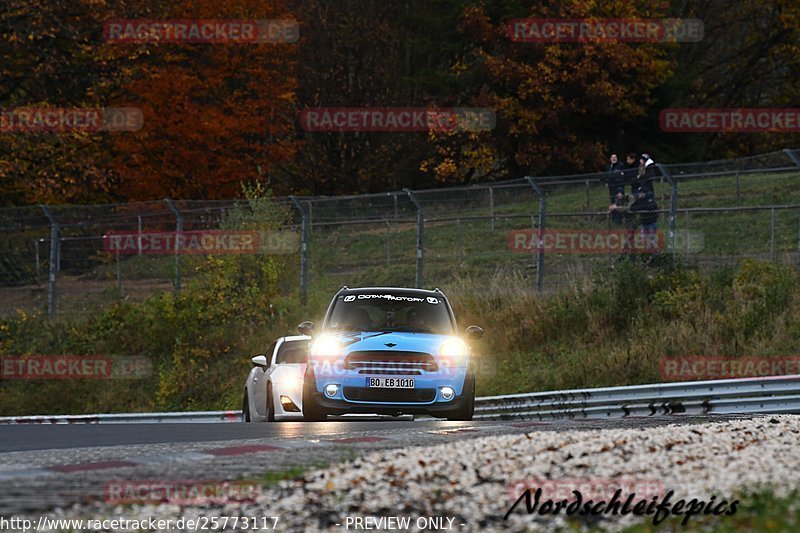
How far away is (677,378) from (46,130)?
2094 centimetres

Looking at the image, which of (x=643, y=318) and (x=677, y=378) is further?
(x=643, y=318)

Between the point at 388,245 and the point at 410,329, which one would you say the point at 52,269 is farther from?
the point at 410,329

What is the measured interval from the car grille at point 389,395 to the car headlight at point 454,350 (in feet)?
1.46

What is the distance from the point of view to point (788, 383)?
18.5 m

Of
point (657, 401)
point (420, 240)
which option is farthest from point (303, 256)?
point (657, 401)

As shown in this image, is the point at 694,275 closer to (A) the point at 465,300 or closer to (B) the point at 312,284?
(A) the point at 465,300

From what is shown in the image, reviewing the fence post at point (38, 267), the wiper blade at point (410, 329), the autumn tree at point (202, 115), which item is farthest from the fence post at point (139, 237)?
the wiper blade at point (410, 329)

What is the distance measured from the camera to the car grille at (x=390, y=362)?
17031mm

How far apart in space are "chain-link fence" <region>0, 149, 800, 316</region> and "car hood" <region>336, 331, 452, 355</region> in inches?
361

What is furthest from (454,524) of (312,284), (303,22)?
(303,22)

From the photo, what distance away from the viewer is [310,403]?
1733cm

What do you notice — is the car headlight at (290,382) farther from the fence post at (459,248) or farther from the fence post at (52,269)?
the fence post at (52,269)

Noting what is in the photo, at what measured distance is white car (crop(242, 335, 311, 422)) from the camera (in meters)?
19.3

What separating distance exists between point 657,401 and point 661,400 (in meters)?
0.06
